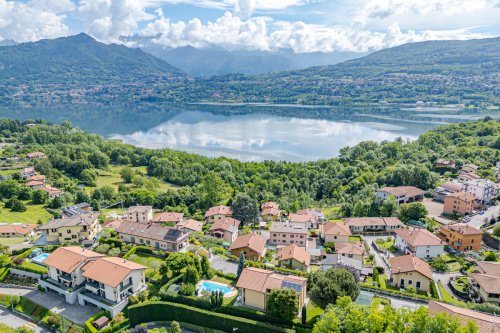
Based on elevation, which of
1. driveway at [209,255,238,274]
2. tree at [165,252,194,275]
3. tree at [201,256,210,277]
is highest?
tree at [165,252,194,275]

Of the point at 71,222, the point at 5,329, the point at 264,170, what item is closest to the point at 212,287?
the point at 5,329

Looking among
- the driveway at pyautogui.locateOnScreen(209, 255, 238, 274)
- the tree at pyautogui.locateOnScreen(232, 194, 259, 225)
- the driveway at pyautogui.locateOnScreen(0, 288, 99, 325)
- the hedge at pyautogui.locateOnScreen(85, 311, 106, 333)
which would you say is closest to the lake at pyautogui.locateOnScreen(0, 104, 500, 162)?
the tree at pyautogui.locateOnScreen(232, 194, 259, 225)

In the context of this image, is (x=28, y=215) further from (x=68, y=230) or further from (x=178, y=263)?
(x=178, y=263)

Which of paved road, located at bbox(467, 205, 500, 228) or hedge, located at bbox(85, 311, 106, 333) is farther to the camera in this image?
paved road, located at bbox(467, 205, 500, 228)

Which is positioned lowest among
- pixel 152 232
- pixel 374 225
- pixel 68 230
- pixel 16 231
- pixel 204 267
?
pixel 374 225

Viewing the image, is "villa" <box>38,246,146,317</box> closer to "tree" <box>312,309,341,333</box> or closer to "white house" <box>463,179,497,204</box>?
"tree" <box>312,309,341,333</box>

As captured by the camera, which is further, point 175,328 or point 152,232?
point 152,232

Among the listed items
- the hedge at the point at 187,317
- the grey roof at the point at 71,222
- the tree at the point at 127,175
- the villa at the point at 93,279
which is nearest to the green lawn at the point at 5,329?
the villa at the point at 93,279
